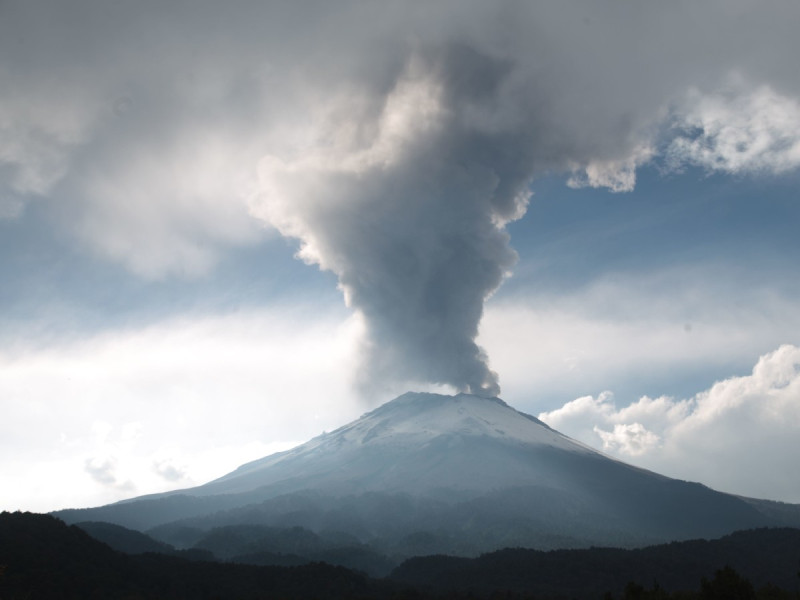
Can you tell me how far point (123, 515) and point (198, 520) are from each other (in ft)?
89.6

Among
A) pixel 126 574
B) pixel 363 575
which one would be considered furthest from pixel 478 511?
pixel 126 574

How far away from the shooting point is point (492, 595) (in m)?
80.8

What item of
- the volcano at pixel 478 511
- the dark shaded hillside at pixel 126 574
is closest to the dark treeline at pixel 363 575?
the dark shaded hillside at pixel 126 574

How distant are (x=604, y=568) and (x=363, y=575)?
127 feet

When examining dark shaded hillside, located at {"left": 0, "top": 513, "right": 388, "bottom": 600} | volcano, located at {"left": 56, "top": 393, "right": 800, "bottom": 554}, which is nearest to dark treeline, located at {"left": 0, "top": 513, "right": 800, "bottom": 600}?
dark shaded hillside, located at {"left": 0, "top": 513, "right": 388, "bottom": 600}

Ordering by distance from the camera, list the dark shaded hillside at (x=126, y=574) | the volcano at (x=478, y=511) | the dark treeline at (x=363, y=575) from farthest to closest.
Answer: the volcano at (x=478, y=511) < the dark treeline at (x=363, y=575) < the dark shaded hillside at (x=126, y=574)

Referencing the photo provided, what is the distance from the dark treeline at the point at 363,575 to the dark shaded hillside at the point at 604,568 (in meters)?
0.17

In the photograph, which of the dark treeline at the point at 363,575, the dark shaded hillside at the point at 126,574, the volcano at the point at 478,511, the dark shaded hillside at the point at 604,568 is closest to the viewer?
the dark shaded hillside at the point at 126,574

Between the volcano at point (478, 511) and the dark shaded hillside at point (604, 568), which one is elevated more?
the volcano at point (478, 511)

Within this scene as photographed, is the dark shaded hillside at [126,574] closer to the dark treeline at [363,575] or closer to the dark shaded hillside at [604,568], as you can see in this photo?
the dark treeline at [363,575]

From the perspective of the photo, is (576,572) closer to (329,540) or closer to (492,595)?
(492,595)

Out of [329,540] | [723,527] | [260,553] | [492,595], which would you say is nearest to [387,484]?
[329,540]

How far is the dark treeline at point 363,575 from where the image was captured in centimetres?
7500

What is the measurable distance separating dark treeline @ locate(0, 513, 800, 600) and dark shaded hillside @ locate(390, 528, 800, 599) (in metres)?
0.17
